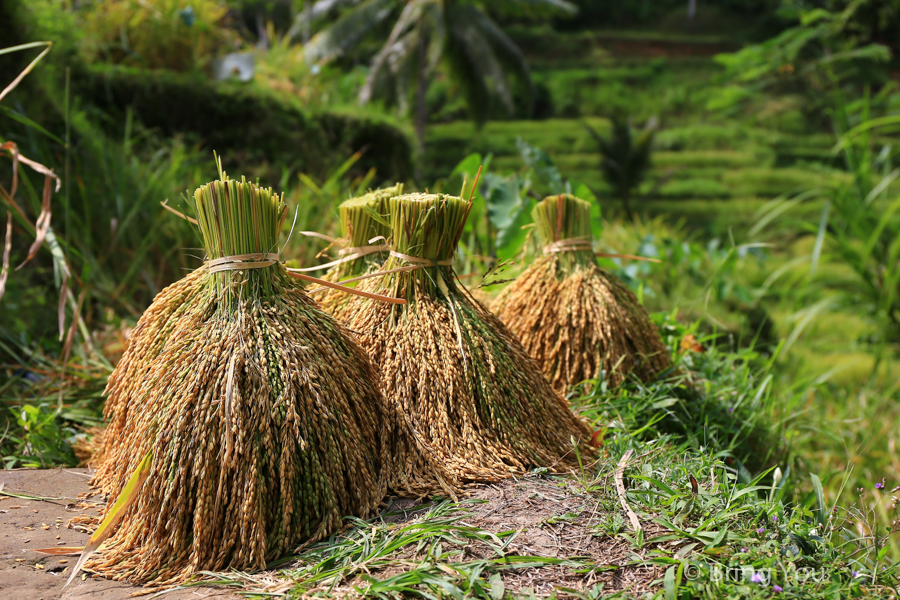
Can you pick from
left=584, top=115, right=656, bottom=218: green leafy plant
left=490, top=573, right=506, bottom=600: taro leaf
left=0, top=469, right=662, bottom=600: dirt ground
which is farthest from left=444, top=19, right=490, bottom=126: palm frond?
left=490, top=573, right=506, bottom=600: taro leaf

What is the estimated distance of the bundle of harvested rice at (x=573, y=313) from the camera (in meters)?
2.28

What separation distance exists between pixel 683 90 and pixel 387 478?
29.0m

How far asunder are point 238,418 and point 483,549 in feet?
1.99

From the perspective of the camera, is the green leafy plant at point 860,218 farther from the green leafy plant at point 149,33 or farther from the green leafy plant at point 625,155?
the green leafy plant at point 625,155

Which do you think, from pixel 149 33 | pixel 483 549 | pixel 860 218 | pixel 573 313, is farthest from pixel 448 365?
pixel 149 33

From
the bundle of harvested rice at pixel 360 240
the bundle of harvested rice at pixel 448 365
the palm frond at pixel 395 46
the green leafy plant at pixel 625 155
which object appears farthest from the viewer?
the palm frond at pixel 395 46

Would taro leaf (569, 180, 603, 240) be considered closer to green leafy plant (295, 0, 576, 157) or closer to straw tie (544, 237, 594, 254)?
straw tie (544, 237, 594, 254)

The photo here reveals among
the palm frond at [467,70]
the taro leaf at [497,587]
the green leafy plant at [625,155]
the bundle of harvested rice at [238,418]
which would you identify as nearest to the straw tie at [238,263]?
the bundle of harvested rice at [238,418]

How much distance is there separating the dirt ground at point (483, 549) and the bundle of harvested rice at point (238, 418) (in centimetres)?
8

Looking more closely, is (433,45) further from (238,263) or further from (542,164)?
(238,263)

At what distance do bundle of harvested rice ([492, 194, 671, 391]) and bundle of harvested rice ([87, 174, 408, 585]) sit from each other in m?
0.91

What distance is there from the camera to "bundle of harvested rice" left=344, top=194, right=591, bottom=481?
1663 millimetres

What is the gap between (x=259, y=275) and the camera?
153 centimetres

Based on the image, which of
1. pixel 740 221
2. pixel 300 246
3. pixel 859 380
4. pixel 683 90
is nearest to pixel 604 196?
pixel 740 221
